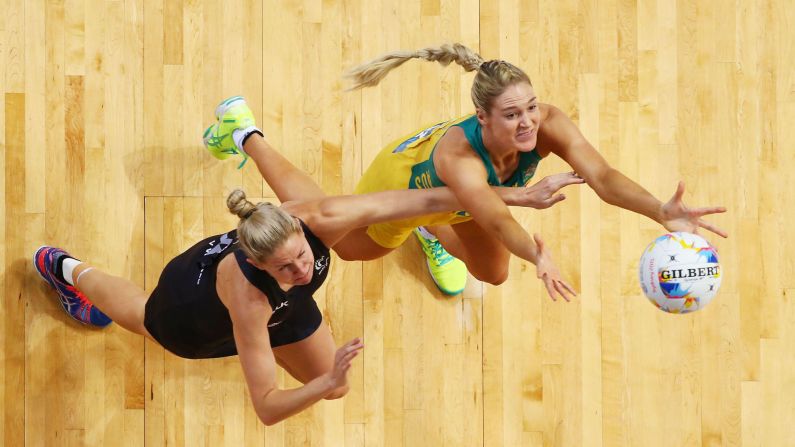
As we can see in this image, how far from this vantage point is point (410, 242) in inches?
127

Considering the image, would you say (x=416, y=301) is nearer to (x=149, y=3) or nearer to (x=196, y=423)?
(x=196, y=423)

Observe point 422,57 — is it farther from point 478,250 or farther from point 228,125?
point 228,125

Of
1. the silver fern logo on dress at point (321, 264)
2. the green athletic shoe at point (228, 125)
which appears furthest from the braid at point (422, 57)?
the silver fern logo on dress at point (321, 264)

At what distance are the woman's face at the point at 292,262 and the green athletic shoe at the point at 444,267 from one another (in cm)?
97

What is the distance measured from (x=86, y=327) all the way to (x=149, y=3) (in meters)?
1.23

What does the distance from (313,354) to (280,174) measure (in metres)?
0.60

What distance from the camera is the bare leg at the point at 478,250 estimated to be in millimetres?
2781

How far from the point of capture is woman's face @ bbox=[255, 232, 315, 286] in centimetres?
209

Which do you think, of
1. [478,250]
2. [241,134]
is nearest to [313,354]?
[478,250]

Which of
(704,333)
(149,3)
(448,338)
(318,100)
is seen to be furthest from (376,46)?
(704,333)

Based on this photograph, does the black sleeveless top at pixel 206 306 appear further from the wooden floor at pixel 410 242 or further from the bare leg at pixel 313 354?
the wooden floor at pixel 410 242

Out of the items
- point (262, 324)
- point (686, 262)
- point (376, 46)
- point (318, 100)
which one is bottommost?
point (262, 324)

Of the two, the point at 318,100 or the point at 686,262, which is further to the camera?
the point at 318,100

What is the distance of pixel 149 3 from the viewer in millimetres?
3170
